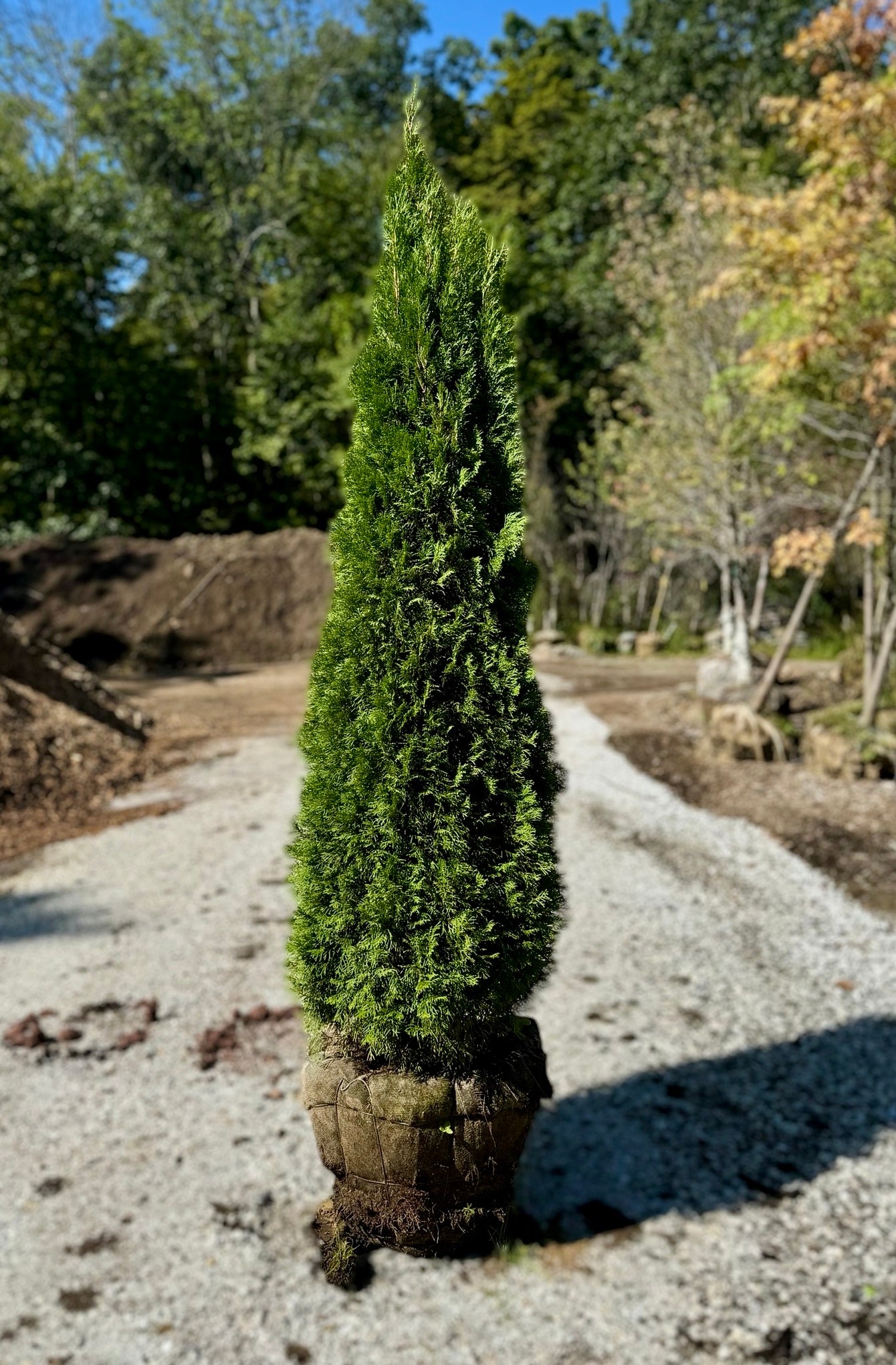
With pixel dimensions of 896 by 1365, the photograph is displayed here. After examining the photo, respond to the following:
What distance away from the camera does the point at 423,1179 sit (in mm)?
2475

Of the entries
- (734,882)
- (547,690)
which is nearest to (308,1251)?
(734,882)

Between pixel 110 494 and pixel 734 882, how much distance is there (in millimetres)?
16953

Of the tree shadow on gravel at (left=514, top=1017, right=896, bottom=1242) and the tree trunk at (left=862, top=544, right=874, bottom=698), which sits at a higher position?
the tree trunk at (left=862, top=544, right=874, bottom=698)

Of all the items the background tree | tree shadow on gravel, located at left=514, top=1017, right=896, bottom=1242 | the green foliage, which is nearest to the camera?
tree shadow on gravel, located at left=514, top=1017, right=896, bottom=1242

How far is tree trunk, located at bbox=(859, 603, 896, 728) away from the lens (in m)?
8.01

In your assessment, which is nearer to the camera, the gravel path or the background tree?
the gravel path

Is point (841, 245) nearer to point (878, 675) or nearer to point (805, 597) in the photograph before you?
point (805, 597)

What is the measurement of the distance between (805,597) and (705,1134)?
6125mm

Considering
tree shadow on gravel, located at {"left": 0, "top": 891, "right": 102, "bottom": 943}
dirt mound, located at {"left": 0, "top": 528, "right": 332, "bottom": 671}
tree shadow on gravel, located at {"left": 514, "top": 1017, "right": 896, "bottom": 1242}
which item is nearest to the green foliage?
dirt mound, located at {"left": 0, "top": 528, "right": 332, "bottom": 671}

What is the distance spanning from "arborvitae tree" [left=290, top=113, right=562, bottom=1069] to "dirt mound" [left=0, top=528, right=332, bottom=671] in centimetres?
1378

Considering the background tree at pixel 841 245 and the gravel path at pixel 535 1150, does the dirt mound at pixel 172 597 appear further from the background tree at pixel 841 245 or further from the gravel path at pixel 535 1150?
the gravel path at pixel 535 1150

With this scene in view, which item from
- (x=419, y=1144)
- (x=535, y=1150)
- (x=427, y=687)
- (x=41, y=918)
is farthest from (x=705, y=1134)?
(x=41, y=918)

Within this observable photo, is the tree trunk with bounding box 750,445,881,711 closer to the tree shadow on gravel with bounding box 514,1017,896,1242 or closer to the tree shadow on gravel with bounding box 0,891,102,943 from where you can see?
the tree shadow on gravel with bounding box 514,1017,896,1242

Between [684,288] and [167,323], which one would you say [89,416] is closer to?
[167,323]
